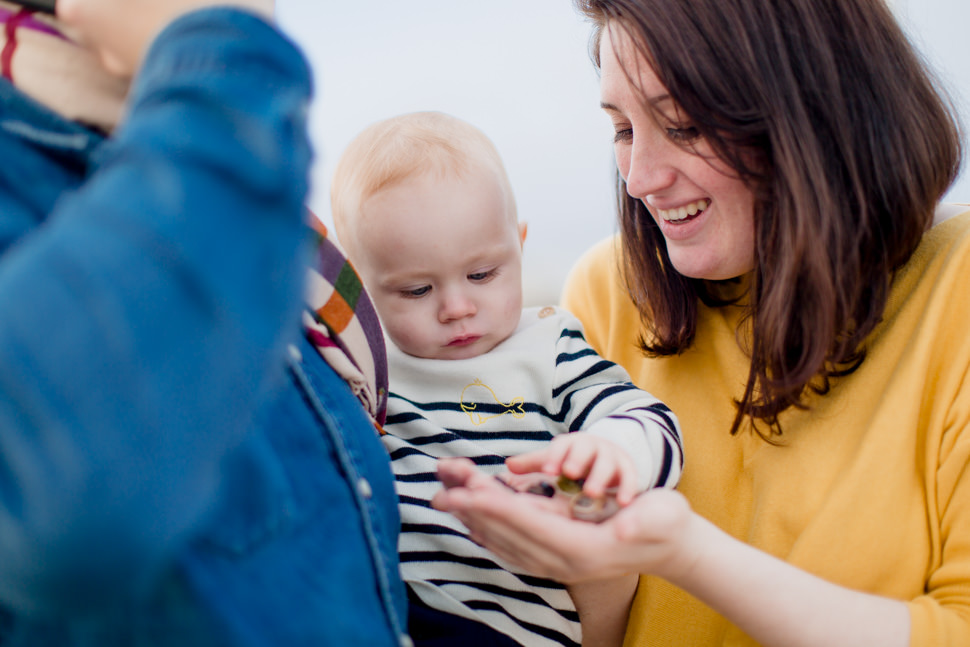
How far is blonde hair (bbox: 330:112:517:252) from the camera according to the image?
3.45 feet

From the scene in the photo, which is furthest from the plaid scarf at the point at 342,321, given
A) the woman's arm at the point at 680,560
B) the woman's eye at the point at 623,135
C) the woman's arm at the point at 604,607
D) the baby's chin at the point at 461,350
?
the woman's eye at the point at 623,135

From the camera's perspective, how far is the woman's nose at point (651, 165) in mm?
1017

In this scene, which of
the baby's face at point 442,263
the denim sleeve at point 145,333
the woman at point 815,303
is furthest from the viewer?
the baby's face at point 442,263

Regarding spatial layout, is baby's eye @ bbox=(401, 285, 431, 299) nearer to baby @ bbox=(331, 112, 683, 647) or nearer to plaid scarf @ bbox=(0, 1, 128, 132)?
baby @ bbox=(331, 112, 683, 647)

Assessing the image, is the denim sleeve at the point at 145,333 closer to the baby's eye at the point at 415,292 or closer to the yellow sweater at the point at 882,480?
the baby's eye at the point at 415,292

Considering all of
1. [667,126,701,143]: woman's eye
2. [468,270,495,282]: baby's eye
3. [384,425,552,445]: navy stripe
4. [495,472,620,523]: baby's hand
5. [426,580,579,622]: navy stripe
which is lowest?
[426,580,579,622]: navy stripe

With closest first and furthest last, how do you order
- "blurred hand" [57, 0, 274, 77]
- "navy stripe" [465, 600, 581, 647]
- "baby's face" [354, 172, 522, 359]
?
"blurred hand" [57, 0, 274, 77]
"navy stripe" [465, 600, 581, 647]
"baby's face" [354, 172, 522, 359]

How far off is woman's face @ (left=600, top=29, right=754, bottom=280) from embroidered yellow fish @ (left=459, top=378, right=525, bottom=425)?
34 cm

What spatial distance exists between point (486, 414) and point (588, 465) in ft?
1.00

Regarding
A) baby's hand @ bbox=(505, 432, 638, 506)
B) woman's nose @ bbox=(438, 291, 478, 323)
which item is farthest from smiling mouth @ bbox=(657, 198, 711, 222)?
baby's hand @ bbox=(505, 432, 638, 506)

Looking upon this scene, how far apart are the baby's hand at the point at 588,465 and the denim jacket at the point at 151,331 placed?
1.06 ft

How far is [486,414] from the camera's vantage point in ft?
3.34

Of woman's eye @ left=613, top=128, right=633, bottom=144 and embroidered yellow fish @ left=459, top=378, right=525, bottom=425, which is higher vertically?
woman's eye @ left=613, top=128, right=633, bottom=144

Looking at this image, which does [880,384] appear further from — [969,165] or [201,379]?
→ [201,379]
